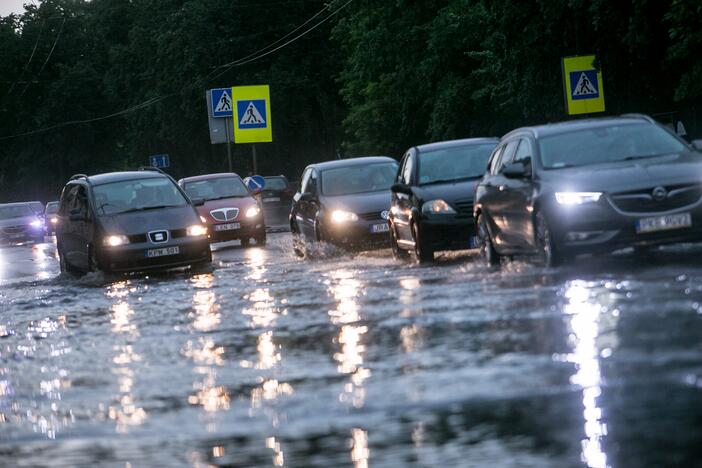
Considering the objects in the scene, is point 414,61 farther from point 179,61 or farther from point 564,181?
point 564,181

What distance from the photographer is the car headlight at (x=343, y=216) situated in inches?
929

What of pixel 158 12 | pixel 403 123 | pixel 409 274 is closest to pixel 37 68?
pixel 158 12

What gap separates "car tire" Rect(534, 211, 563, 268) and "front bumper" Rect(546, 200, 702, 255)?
0.24 m

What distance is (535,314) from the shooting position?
1116 cm

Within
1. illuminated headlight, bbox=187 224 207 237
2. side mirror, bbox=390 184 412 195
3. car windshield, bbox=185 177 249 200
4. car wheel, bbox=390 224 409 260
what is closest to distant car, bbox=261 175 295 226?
car windshield, bbox=185 177 249 200

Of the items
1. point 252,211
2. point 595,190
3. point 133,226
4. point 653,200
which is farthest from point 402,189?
point 252,211

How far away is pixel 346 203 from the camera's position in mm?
24000

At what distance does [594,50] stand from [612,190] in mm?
16366

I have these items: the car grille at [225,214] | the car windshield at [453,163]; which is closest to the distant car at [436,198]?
the car windshield at [453,163]

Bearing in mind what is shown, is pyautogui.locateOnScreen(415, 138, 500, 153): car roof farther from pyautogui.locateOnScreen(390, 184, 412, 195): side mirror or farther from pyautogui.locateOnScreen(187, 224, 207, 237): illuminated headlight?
pyautogui.locateOnScreen(187, 224, 207, 237): illuminated headlight

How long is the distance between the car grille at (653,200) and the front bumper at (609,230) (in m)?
0.05

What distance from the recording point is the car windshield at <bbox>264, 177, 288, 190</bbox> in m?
59.3

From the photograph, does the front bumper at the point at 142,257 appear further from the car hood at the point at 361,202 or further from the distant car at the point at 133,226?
the car hood at the point at 361,202

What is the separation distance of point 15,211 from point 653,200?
1624 inches
